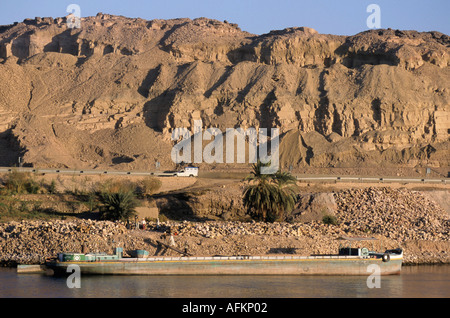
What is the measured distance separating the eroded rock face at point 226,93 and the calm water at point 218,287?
129 ft

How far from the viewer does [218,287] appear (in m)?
30.6

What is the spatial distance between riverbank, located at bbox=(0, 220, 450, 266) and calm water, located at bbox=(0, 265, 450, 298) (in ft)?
7.74

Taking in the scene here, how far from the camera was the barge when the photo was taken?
32406mm

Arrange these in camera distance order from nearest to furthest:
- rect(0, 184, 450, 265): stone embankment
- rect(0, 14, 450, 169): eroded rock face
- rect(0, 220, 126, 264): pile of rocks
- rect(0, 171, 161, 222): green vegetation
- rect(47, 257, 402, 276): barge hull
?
rect(47, 257, 402, 276): barge hull < rect(0, 220, 126, 264): pile of rocks < rect(0, 184, 450, 265): stone embankment < rect(0, 171, 161, 222): green vegetation < rect(0, 14, 450, 169): eroded rock face

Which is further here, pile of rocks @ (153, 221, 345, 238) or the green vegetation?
the green vegetation

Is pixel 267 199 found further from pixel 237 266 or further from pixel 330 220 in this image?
pixel 237 266

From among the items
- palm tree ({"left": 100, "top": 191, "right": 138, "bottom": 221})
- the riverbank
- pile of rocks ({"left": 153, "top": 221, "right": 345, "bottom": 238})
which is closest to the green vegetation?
palm tree ({"left": 100, "top": 191, "right": 138, "bottom": 221})

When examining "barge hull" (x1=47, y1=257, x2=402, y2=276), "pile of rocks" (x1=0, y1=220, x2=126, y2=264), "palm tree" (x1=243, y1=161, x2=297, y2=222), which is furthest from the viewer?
"palm tree" (x1=243, y1=161, x2=297, y2=222)

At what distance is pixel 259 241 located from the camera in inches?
1473

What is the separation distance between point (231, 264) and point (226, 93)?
50802mm

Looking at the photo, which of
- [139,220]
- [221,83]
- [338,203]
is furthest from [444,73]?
[139,220]

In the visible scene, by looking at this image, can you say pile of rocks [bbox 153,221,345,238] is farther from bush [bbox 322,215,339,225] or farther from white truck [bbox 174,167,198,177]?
white truck [bbox 174,167,198,177]

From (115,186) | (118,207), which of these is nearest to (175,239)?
(118,207)

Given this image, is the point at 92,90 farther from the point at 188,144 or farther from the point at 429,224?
the point at 429,224
